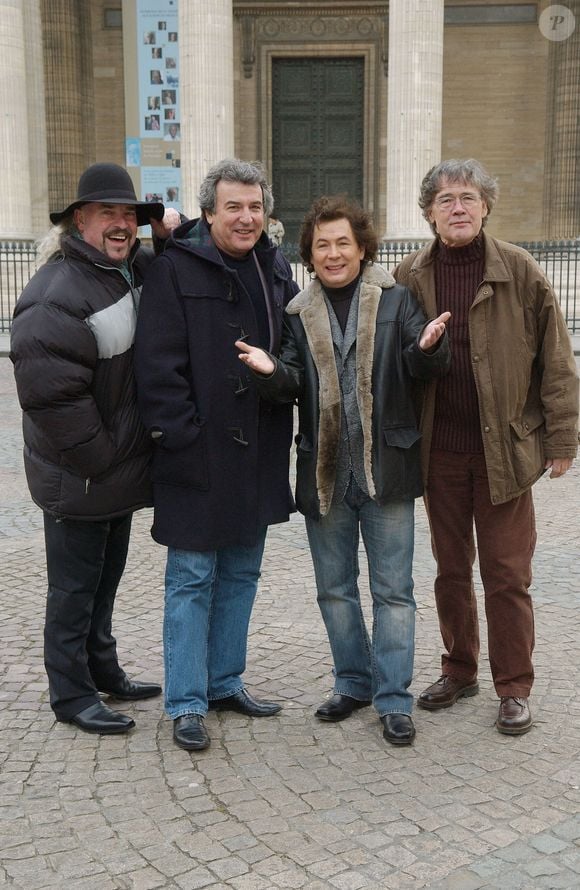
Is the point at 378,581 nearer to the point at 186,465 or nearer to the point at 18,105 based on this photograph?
the point at 186,465

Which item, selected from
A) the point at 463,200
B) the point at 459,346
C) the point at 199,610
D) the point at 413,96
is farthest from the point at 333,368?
the point at 413,96

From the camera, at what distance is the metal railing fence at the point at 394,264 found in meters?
17.7

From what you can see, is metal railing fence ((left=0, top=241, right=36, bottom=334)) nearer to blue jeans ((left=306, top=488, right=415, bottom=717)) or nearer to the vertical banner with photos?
the vertical banner with photos

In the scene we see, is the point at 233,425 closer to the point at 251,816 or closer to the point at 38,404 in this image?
the point at 38,404

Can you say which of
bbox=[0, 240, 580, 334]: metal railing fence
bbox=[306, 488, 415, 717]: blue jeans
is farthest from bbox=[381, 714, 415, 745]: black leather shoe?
bbox=[0, 240, 580, 334]: metal railing fence

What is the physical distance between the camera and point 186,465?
3629 mm

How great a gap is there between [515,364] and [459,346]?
0.20 m

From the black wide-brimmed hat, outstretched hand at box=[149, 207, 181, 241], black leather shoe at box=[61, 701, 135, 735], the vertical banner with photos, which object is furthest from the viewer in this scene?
the vertical banner with photos

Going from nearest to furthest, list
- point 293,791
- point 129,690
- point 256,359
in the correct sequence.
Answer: point 293,791, point 256,359, point 129,690

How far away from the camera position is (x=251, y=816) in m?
3.19

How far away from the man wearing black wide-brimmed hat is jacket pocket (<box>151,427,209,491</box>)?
10 cm

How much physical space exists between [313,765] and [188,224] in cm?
191

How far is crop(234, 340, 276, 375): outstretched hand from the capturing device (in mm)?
3445

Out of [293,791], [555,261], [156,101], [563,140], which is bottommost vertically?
[293,791]
